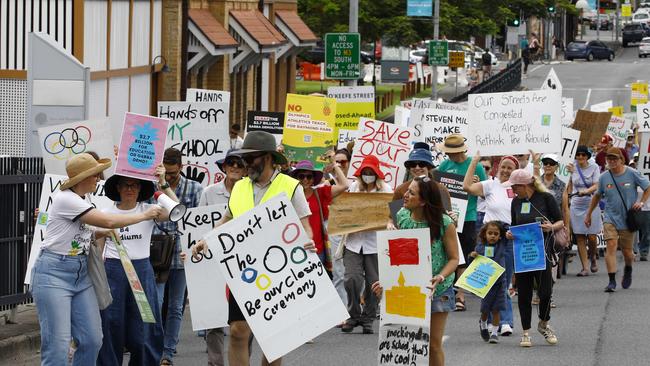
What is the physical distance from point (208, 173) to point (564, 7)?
5491cm

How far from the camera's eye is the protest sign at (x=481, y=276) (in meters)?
13.0

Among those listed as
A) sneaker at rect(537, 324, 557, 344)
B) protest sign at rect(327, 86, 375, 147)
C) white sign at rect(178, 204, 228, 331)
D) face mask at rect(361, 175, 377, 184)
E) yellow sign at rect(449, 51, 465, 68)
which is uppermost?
yellow sign at rect(449, 51, 465, 68)

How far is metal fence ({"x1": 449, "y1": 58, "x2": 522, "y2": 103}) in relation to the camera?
46781mm

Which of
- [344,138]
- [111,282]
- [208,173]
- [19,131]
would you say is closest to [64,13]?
[19,131]

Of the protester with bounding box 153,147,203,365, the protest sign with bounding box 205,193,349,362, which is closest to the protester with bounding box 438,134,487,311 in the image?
the protester with bounding box 153,147,203,365

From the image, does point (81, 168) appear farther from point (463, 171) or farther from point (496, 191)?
point (463, 171)

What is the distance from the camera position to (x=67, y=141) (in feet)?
42.2

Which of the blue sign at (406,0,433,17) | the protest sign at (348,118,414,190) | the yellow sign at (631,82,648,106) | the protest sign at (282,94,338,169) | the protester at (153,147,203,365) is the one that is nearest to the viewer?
the protester at (153,147,203,365)

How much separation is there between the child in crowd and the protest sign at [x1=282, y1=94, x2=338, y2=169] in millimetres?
6755

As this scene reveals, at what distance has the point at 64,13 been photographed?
66.8ft

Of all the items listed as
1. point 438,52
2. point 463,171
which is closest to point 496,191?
point 463,171

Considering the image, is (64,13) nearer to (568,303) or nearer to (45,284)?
(568,303)

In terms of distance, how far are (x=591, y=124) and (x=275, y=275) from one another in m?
15.7

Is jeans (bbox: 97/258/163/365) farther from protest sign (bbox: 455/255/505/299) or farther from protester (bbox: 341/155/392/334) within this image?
protester (bbox: 341/155/392/334)
